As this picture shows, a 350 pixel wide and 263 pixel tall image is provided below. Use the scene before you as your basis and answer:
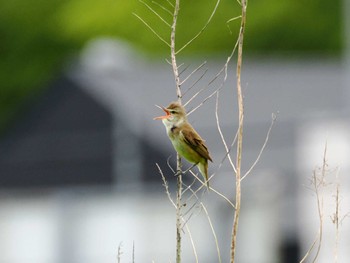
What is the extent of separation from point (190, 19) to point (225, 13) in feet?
4.03

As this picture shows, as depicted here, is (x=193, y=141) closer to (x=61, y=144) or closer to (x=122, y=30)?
(x=61, y=144)

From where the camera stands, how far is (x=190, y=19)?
48.3 meters

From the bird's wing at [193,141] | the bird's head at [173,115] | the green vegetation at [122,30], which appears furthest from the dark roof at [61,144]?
the bird's head at [173,115]

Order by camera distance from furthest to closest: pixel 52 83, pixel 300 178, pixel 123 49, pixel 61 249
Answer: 1. pixel 123 49
2. pixel 52 83
3. pixel 61 249
4. pixel 300 178

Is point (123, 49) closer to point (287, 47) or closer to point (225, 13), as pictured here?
point (225, 13)

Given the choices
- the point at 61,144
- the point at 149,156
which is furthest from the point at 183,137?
the point at 61,144

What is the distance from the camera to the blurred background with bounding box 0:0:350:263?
3428 cm

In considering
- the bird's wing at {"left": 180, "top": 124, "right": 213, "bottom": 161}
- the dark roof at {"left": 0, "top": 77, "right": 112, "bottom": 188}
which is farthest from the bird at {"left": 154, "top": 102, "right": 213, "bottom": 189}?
the dark roof at {"left": 0, "top": 77, "right": 112, "bottom": 188}

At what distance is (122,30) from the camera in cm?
5025

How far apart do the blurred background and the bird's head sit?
68.8ft

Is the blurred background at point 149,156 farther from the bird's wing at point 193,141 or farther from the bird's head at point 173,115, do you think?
the bird's head at point 173,115

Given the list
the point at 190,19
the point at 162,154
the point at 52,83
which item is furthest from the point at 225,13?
the point at 162,154

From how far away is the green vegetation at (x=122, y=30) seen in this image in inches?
1903

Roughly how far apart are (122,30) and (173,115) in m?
41.8
